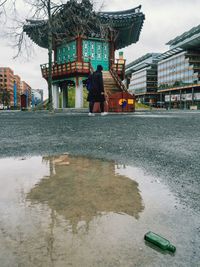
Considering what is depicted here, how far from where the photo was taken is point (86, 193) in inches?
68.9

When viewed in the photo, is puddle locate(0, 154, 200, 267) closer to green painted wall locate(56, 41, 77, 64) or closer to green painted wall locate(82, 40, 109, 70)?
green painted wall locate(82, 40, 109, 70)

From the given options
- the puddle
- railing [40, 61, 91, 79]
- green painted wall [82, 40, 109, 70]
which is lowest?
the puddle

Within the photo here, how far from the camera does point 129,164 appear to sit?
2713 millimetres

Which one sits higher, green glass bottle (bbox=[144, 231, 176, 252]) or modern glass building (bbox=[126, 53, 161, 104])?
modern glass building (bbox=[126, 53, 161, 104])

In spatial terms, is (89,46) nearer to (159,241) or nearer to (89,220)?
(89,220)

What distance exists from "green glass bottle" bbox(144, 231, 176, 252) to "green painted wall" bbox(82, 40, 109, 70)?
2341 centimetres

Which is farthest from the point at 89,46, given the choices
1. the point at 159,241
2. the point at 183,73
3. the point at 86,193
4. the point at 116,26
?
the point at 183,73

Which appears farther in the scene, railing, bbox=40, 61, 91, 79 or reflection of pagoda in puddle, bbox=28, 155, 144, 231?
railing, bbox=40, 61, 91, 79

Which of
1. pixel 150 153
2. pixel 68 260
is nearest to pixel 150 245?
pixel 68 260

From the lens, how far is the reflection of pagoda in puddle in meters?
1.47

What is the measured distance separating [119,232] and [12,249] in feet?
1.53

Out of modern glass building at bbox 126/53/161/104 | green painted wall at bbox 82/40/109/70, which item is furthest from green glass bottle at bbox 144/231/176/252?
modern glass building at bbox 126/53/161/104

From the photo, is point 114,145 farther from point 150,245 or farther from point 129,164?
point 150,245

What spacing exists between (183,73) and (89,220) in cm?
6581
